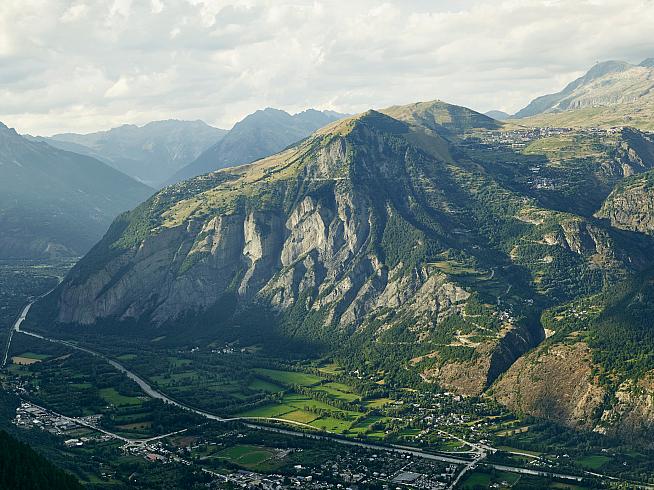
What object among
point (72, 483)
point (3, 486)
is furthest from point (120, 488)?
point (3, 486)

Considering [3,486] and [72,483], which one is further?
[72,483]

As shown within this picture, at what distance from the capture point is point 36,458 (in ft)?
610

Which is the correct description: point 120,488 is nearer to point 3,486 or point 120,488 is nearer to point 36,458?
point 36,458

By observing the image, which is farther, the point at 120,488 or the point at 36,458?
the point at 120,488

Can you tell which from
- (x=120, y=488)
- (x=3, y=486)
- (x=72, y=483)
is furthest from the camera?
(x=120, y=488)

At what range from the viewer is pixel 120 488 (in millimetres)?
199875

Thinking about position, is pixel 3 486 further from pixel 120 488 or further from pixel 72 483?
pixel 120 488

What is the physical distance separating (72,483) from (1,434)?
2295cm

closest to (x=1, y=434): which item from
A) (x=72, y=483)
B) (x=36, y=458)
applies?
(x=36, y=458)

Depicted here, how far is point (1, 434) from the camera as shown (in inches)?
7525

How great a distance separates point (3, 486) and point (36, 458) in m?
17.8

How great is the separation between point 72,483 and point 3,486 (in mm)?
15496

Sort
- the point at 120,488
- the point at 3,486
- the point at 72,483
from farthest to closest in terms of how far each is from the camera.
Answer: the point at 120,488
the point at 72,483
the point at 3,486

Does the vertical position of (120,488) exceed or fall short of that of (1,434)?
it falls short
